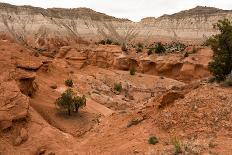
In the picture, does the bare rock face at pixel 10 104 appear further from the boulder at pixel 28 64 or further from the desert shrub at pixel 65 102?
the desert shrub at pixel 65 102

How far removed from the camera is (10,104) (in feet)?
68.2

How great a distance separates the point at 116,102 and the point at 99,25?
238ft

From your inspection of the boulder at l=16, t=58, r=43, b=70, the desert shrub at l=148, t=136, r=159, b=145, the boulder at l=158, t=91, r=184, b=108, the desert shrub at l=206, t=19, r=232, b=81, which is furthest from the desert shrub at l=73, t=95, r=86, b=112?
the desert shrub at l=148, t=136, r=159, b=145

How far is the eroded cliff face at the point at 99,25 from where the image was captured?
289 ft

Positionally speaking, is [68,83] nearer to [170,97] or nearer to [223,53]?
[223,53]

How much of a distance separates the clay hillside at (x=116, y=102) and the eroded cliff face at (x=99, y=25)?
132 feet

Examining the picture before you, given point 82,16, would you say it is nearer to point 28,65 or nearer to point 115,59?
point 115,59

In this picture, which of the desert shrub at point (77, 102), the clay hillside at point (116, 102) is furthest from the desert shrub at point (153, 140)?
the desert shrub at point (77, 102)

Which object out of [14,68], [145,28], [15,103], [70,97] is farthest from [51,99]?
[145,28]

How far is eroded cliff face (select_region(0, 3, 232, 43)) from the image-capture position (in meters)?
88.1

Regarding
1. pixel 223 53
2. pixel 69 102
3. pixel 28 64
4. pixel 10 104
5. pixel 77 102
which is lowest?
pixel 77 102

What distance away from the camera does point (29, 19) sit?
92.8 m

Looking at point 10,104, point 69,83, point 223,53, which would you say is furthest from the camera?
point 69,83

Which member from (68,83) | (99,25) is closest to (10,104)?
(68,83)
